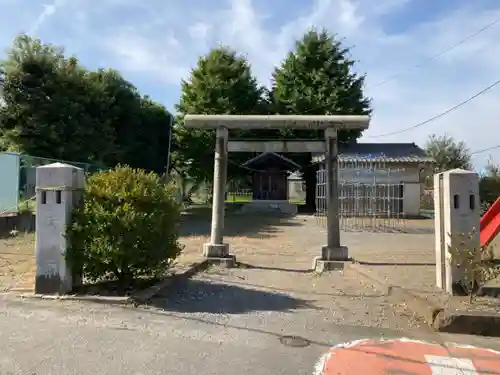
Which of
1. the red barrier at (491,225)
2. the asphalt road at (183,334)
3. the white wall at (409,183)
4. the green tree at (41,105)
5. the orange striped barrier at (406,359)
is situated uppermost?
the green tree at (41,105)

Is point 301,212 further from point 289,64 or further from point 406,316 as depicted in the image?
point 406,316

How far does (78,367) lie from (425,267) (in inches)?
323

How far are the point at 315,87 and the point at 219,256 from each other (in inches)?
853

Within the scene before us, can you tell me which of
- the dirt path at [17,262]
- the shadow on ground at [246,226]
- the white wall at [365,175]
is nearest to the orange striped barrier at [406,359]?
the dirt path at [17,262]

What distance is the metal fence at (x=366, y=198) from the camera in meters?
24.5

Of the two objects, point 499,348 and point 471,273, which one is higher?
point 471,273

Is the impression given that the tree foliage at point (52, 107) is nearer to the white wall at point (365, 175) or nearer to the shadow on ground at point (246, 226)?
the shadow on ground at point (246, 226)

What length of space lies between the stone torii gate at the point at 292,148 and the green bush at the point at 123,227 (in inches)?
158

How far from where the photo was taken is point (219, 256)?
465 inches

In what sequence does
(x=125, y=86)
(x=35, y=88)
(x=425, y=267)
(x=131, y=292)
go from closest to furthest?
(x=131, y=292) < (x=425, y=267) < (x=35, y=88) < (x=125, y=86)

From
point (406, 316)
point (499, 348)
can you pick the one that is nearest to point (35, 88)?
point (406, 316)

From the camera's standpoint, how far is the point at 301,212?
32.0 metres

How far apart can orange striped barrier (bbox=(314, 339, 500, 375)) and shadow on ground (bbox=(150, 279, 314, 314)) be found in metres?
1.96

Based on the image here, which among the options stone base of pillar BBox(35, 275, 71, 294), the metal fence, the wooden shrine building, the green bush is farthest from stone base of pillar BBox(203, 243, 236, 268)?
the wooden shrine building
